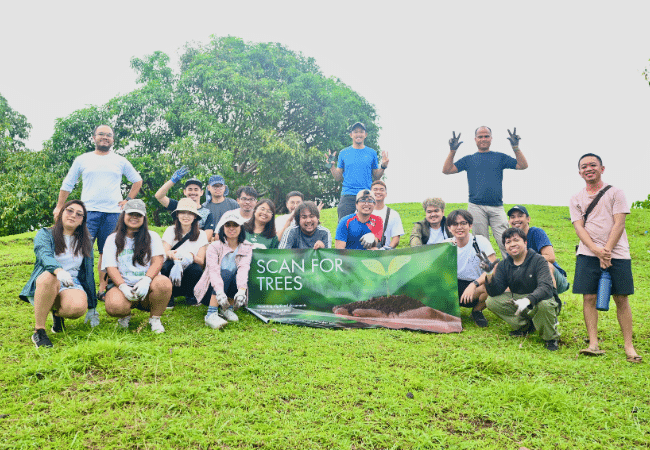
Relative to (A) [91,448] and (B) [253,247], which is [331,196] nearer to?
(B) [253,247]

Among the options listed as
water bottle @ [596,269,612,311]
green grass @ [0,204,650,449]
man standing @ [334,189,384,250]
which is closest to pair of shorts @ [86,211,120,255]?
green grass @ [0,204,650,449]

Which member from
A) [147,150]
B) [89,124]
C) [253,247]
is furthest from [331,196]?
[253,247]

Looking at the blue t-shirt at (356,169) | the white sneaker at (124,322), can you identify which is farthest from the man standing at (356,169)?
the white sneaker at (124,322)

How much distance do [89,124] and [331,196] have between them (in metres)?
11.2

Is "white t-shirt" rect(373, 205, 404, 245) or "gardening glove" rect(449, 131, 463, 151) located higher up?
"gardening glove" rect(449, 131, 463, 151)

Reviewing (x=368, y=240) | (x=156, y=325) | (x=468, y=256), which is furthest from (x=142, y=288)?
(x=468, y=256)

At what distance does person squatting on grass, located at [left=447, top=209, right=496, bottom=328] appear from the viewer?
17.8 feet

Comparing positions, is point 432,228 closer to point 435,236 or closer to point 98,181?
point 435,236

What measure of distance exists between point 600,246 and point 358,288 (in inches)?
101

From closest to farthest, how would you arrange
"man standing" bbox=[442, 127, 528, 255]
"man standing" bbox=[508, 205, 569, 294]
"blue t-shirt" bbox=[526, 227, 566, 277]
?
1. "man standing" bbox=[508, 205, 569, 294]
2. "blue t-shirt" bbox=[526, 227, 566, 277]
3. "man standing" bbox=[442, 127, 528, 255]

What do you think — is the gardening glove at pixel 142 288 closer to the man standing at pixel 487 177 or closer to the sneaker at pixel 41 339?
the sneaker at pixel 41 339

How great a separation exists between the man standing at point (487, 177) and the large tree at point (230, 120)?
11.3m

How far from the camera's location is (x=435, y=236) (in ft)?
19.2

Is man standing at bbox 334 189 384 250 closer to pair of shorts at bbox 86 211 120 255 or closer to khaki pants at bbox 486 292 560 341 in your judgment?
khaki pants at bbox 486 292 560 341
